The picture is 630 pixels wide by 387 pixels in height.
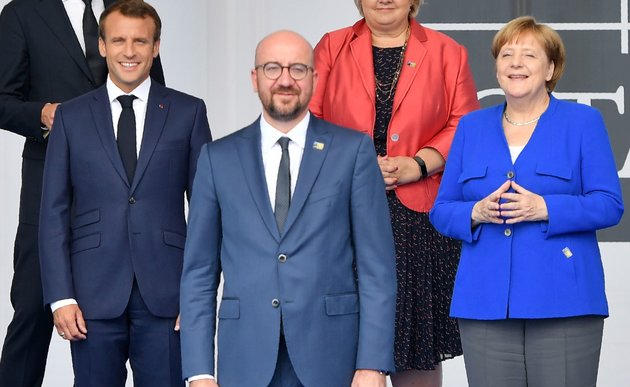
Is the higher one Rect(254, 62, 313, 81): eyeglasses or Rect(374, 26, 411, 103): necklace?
Rect(374, 26, 411, 103): necklace

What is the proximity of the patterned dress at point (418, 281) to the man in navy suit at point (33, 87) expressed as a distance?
2.80 feet

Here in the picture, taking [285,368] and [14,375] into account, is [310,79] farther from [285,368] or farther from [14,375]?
[14,375]

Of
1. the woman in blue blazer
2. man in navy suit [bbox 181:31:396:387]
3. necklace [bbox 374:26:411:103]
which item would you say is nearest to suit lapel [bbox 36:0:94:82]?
necklace [bbox 374:26:411:103]

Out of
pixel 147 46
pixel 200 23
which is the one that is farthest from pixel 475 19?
pixel 147 46

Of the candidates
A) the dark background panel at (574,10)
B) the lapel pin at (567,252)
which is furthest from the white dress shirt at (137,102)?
the dark background panel at (574,10)

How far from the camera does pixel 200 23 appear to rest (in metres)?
6.67

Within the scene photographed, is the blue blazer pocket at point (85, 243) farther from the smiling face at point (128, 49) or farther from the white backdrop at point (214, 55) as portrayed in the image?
the white backdrop at point (214, 55)

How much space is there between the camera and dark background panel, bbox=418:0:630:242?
21.1ft

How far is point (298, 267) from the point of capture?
11.5 feet

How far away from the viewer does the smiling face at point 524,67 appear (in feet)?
12.7

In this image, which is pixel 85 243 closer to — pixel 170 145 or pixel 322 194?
pixel 170 145

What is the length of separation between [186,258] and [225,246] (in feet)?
0.35

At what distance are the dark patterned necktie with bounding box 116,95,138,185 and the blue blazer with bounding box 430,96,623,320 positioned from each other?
36.8 inches

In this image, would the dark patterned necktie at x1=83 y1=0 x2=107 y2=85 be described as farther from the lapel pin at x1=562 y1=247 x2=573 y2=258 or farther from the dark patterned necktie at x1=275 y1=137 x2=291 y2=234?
the lapel pin at x1=562 y1=247 x2=573 y2=258
